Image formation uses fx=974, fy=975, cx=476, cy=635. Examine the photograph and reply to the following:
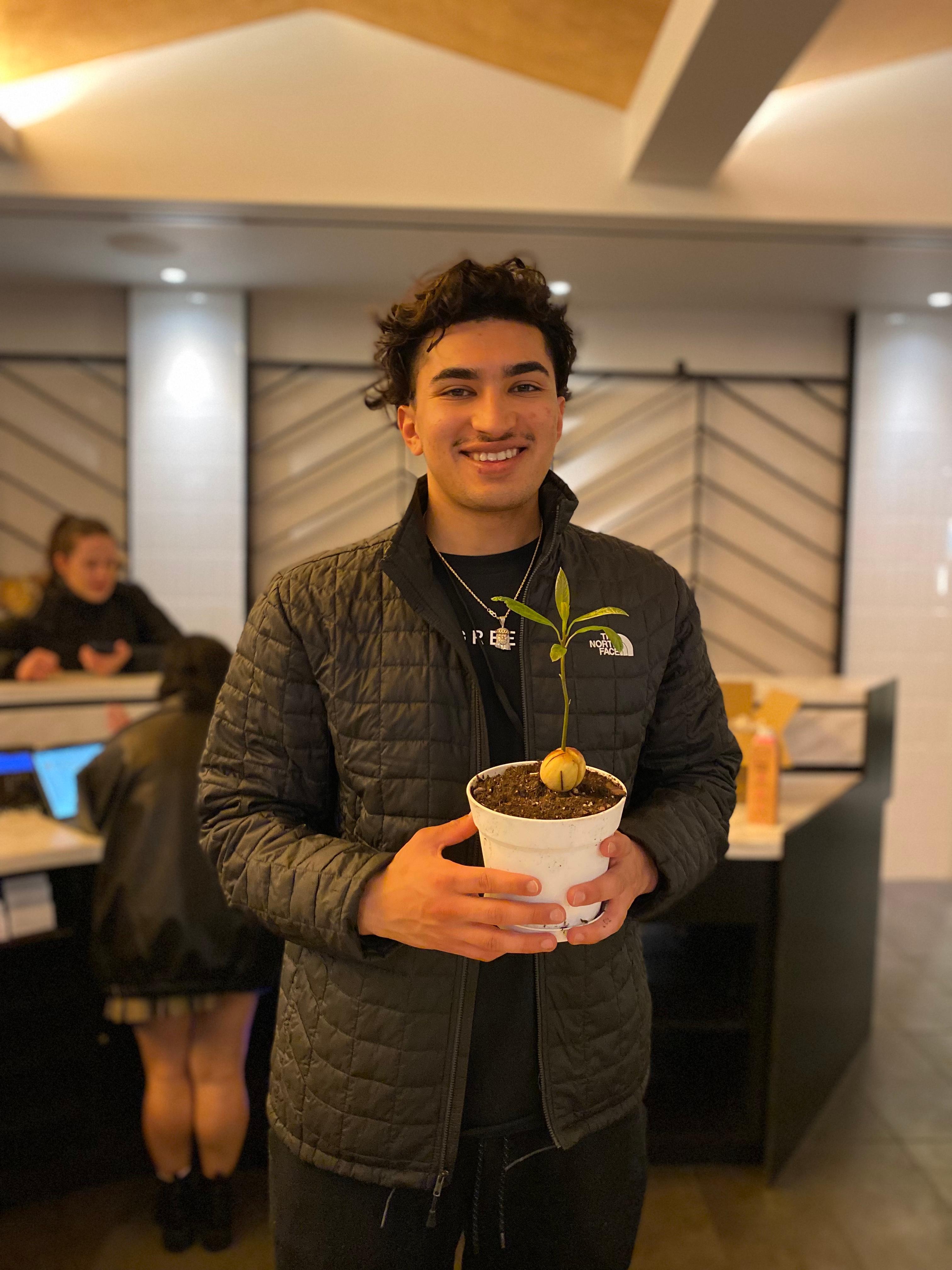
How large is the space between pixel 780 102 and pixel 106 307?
324 centimetres

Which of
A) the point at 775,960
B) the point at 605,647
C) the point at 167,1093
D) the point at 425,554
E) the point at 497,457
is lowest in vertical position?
the point at 167,1093

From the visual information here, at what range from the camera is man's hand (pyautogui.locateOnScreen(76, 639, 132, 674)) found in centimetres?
301

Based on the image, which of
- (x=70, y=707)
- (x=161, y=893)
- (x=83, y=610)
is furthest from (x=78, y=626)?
(x=161, y=893)

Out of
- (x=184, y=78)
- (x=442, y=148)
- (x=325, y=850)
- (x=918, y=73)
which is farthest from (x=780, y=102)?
(x=325, y=850)

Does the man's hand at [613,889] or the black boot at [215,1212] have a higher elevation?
the man's hand at [613,889]

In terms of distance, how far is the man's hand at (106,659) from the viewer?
118 inches

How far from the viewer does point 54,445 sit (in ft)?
16.0

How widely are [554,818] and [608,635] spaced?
0.77ft

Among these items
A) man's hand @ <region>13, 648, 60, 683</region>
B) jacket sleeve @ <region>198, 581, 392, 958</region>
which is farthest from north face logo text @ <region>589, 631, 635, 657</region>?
man's hand @ <region>13, 648, 60, 683</region>

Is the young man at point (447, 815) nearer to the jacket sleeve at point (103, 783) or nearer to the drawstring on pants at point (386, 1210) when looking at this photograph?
the drawstring on pants at point (386, 1210)

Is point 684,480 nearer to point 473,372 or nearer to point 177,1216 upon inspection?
point 177,1216

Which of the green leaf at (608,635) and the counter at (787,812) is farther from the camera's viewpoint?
the counter at (787,812)

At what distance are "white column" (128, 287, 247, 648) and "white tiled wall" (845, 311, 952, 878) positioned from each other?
3105 mm

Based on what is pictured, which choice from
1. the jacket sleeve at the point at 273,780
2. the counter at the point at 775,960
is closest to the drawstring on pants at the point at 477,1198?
the jacket sleeve at the point at 273,780
